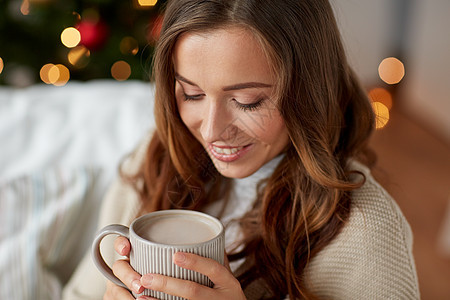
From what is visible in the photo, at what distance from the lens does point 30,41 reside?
246cm

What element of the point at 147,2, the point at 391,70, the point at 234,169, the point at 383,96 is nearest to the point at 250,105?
A: the point at 234,169

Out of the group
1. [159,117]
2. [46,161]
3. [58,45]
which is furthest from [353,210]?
[58,45]

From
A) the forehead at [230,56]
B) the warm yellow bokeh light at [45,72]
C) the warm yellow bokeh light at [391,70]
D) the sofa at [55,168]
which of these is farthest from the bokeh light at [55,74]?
the warm yellow bokeh light at [391,70]

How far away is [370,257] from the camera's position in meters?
0.86

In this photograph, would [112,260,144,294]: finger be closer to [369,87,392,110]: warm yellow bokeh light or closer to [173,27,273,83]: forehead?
[173,27,273,83]: forehead

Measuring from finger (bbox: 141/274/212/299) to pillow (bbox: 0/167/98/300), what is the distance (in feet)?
1.96

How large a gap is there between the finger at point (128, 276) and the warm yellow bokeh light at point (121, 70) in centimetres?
182

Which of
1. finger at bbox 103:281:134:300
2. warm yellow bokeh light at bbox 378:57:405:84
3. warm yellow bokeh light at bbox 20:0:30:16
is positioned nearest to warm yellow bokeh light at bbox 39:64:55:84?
warm yellow bokeh light at bbox 20:0:30:16

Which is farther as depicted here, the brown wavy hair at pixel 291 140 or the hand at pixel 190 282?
the brown wavy hair at pixel 291 140

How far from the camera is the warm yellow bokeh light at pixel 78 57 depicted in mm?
2417

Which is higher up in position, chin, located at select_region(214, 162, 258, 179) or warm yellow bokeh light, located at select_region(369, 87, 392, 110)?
chin, located at select_region(214, 162, 258, 179)

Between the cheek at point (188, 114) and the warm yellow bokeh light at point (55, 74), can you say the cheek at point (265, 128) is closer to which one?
the cheek at point (188, 114)

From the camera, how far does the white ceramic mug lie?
2.20 ft

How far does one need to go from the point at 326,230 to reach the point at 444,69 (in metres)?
2.72
